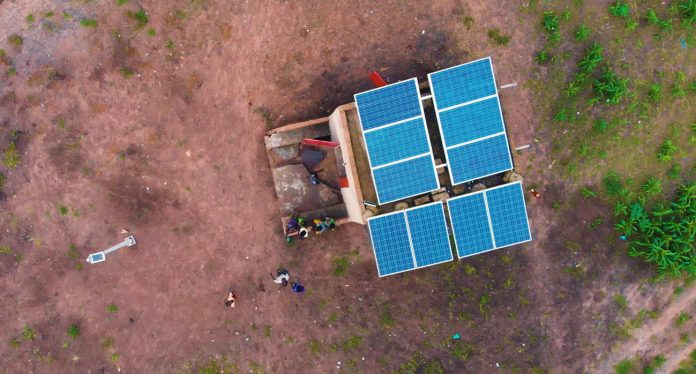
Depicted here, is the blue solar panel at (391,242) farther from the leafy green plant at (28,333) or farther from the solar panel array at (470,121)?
the leafy green plant at (28,333)

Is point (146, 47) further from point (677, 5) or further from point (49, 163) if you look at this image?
point (677, 5)

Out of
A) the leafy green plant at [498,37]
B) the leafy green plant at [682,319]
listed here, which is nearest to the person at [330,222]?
the leafy green plant at [498,37]

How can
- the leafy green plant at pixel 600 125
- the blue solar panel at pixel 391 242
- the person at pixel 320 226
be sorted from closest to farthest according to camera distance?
the blue solar panel at pixel 391 242
the leafy green plant at pixel 600 125
the person at pixel 320 226

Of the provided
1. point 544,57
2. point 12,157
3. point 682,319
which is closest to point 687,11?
point 544,57

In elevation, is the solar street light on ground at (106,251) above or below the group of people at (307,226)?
above

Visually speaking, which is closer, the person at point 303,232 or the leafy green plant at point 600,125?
the leafy green plant at point 600,125

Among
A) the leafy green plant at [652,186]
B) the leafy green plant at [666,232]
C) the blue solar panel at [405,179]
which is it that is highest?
the blue solar panel at [405,179]

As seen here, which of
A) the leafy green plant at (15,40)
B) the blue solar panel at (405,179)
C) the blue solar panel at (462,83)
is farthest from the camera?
the leafy green plant at (15,40)
